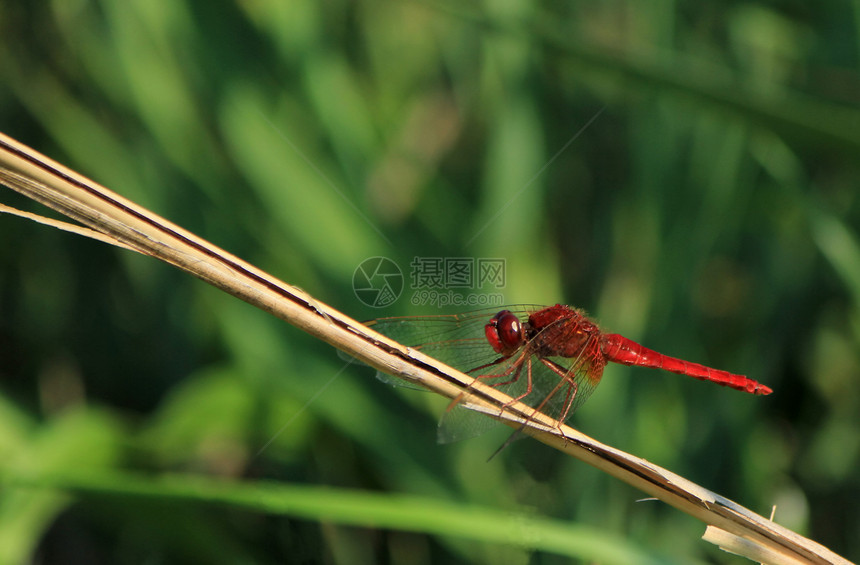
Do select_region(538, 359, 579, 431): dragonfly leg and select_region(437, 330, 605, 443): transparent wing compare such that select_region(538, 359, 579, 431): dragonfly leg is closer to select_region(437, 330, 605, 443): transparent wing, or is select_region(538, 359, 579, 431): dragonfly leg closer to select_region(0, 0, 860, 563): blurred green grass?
select_region(437, 330, 605, 443): transparent wing

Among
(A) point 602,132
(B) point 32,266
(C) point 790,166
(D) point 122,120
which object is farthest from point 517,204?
(B) point 32,266

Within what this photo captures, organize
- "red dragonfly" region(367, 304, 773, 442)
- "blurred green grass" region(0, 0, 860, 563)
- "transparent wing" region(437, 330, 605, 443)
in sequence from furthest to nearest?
"blurred green grass" region(0, 0, 860, 563), "red dragonfly" region(367, 304, 773, 442), "transparent wing" region(437, 330, 605, 443)

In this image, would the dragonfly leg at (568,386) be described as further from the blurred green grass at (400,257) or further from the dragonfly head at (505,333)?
the blurred green grass at (400,257)

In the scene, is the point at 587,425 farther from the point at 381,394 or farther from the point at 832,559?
the point at 832,559

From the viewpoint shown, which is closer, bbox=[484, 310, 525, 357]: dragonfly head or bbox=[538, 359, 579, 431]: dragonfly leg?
bbox=[538, 359, 579, 431]: dragonfly leg

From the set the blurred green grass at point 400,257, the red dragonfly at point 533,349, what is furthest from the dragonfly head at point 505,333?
the blurred green grass at point 400,257

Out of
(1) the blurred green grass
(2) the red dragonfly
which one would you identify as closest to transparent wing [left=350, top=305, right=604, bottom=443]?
(2) the red dragonfly

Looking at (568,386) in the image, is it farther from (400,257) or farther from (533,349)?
(400,257)
